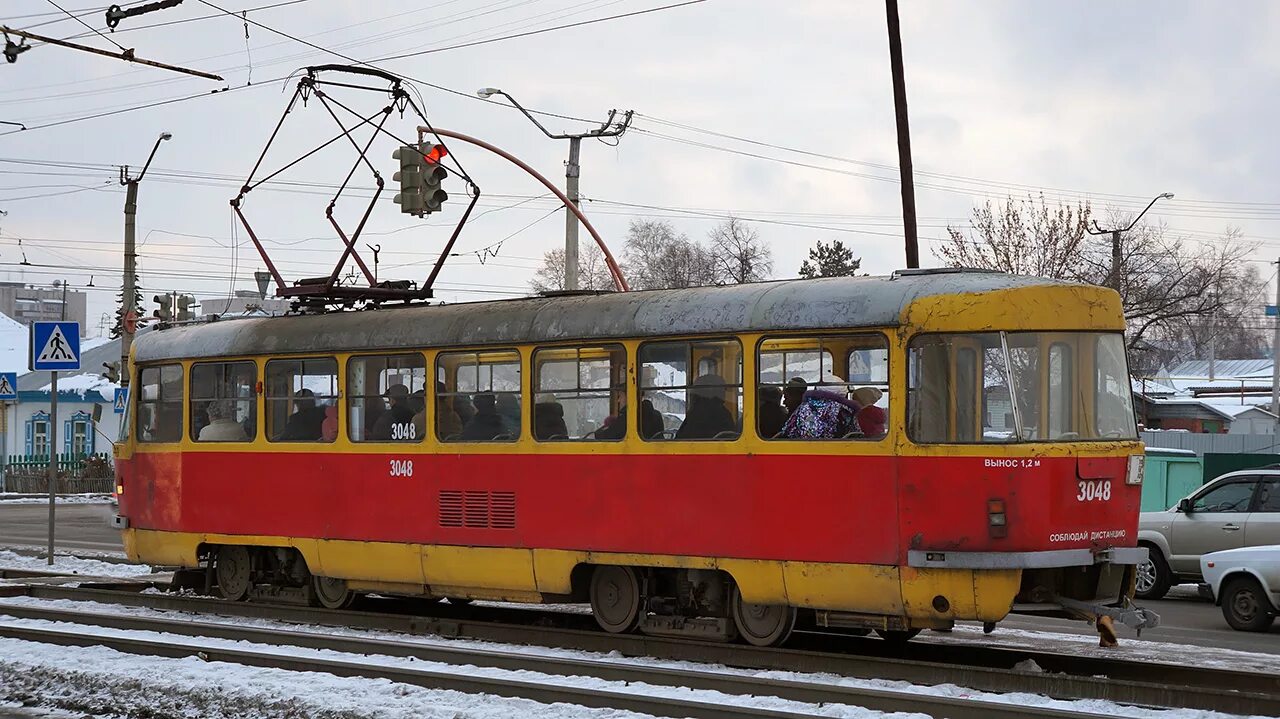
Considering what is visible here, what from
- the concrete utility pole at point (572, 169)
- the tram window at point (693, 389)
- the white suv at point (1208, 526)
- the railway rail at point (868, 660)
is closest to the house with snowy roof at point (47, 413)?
the concrete utility pole at point (572, 169)

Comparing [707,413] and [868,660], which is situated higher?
[707,413]

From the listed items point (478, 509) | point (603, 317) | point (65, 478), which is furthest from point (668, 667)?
point (65, 478)

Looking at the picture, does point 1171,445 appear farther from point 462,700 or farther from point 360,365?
point 462,700

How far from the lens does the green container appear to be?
23.5 m

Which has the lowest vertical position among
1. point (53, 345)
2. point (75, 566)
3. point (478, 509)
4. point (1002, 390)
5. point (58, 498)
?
point (75, 566)

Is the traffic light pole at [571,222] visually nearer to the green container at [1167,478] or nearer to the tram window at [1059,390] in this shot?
the green container at [1167,478]

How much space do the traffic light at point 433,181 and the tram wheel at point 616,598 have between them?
8.59 metres

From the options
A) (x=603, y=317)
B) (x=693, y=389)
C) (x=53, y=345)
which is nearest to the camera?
(x=693, y=389)

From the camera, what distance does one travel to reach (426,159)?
19828 millimetres

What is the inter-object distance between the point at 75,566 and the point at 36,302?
114649 millimetres

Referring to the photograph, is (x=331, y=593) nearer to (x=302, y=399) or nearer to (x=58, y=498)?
(x=302, y=399)

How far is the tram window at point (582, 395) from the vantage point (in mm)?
12352

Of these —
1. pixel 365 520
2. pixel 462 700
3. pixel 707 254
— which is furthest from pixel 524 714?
pixel 707 254

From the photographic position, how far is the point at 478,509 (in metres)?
13.2
